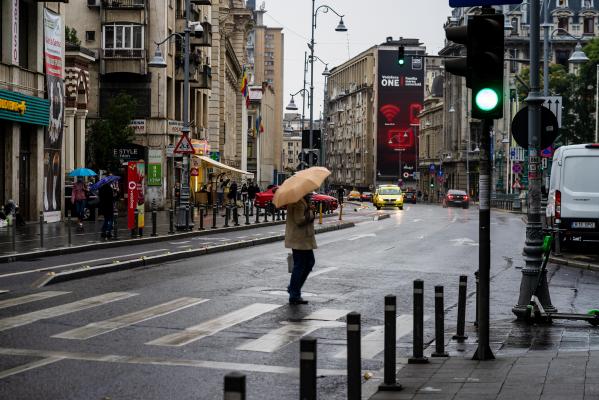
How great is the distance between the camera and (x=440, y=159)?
455 feet

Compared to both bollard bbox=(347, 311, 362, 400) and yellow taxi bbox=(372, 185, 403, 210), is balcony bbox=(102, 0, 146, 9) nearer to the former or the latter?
yellow taxi bbox=(372, 185, 403, 210)

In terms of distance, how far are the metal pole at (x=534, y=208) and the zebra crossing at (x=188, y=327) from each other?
5.27 feet

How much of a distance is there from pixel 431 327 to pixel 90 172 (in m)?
31.4

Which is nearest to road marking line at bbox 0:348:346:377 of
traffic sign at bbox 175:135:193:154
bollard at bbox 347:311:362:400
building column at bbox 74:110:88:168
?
bollard at bbox 347:311:362:400

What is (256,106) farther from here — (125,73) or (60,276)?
(60,276)

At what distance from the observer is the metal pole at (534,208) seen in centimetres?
1338

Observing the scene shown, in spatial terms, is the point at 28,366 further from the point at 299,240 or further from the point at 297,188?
the point at 297,188

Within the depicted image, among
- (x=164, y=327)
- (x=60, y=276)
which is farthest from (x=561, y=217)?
(x=164, y=327)

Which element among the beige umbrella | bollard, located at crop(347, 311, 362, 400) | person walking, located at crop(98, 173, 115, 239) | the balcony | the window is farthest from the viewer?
the window

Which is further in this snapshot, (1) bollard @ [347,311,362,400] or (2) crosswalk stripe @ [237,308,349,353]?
(2) crosswalk stripe @ [237,308,349,353]

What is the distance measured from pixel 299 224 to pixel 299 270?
0.68 m

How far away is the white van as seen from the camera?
84.2ft

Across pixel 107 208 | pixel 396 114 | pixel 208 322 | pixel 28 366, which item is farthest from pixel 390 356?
pixel 396 114

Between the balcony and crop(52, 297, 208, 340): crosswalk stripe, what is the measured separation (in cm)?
4399
